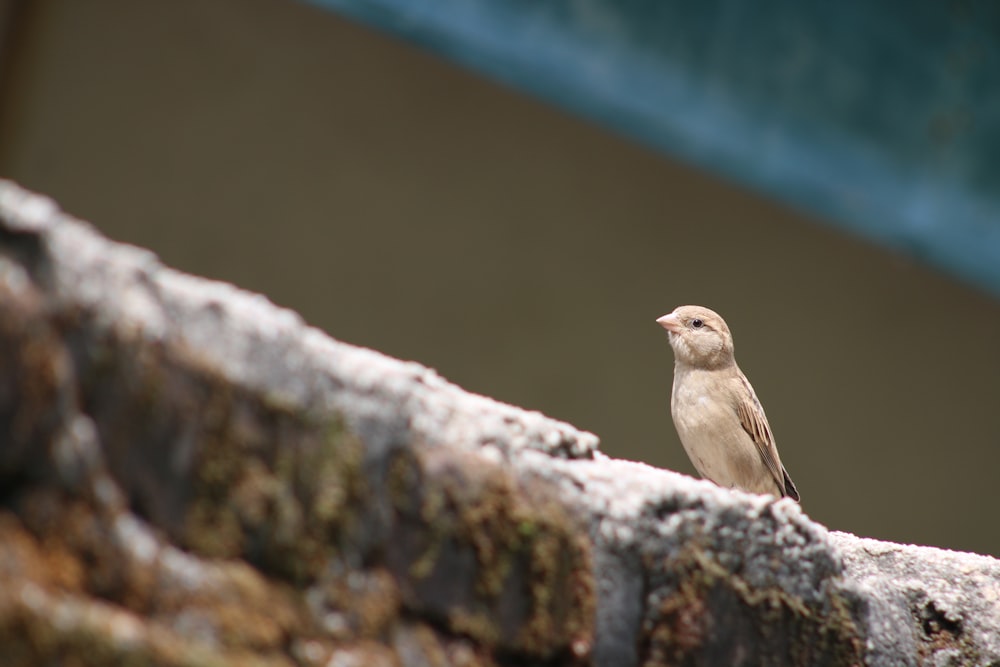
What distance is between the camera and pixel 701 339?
4160 mm

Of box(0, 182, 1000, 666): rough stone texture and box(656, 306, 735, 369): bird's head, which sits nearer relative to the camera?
box(0, 182, 1000, 666): rough stone texture

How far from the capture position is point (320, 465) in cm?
169

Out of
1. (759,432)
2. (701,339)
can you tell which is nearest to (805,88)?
(701,339)


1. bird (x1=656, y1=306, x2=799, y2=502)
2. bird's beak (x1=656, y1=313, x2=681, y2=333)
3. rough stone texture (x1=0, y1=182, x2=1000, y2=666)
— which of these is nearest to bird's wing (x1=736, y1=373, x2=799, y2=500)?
bird (x1=656, y1=306, x2=799, y2=502)

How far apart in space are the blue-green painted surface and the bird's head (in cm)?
231

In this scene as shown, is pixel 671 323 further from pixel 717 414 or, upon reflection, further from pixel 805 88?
pixel 805 88

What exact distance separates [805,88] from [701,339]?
2903mm

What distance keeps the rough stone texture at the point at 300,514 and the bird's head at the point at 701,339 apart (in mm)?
1945

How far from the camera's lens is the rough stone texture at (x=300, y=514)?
4.85ft

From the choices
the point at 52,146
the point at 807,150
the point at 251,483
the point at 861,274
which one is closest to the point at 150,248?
the point at 52,146

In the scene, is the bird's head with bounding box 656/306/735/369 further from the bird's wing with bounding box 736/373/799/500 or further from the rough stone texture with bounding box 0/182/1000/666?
the rough stone texture with bounding box 0/182/1000/666

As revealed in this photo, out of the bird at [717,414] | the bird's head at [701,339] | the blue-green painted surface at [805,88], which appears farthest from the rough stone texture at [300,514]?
the blue-green painted surface at [805,88]

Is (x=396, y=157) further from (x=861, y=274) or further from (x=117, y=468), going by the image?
(x=117, y=468)

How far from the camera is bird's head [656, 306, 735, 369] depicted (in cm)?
414
